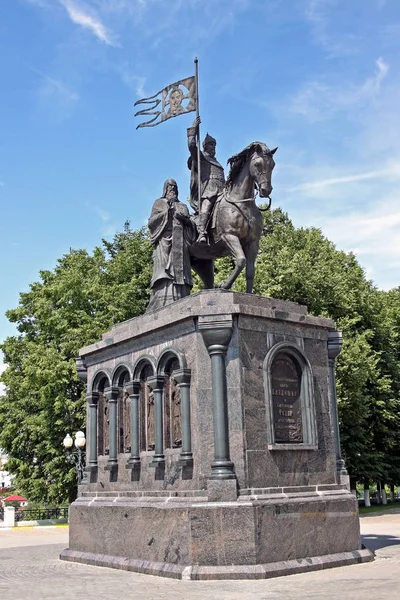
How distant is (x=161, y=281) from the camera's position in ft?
44.9

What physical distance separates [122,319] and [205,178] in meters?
17.4

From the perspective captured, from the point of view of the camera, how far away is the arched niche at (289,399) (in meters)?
11.3

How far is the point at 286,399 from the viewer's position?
38.3ft

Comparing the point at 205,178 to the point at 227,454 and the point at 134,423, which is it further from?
the point at 227,454

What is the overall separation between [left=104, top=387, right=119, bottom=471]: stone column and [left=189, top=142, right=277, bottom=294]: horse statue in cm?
303

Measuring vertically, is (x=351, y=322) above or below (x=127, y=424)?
above

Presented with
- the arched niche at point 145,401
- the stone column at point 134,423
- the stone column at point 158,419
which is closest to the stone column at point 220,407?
the stone column at point 158,419

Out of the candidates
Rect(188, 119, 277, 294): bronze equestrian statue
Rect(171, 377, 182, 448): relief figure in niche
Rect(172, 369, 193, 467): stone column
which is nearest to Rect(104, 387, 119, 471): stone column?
Rect(171, 377, 182, 448): relief figure in niche

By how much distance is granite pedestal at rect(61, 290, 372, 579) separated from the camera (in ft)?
33.7

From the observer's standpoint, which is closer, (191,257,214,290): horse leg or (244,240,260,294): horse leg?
(244,240,260,294): horse leg

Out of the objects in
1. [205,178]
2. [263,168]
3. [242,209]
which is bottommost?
[242,209]

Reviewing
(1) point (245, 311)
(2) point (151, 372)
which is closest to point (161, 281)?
(2) point (151, 372)

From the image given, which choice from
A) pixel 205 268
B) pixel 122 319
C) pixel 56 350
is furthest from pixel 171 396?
pixel 56 350

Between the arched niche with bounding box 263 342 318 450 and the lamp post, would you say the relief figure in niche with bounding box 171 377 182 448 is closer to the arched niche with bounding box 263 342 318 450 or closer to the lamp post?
the arched niche with bounding box 263 342 318 450
